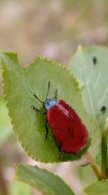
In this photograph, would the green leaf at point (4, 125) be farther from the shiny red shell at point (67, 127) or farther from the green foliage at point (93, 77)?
the shiny red shell at point (67, 127)

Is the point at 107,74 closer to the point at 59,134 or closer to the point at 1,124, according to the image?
the point at 59,134

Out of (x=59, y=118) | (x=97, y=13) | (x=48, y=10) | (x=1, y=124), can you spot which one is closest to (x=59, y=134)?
(x=59, y=118)

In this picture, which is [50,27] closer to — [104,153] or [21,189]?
[21,189]

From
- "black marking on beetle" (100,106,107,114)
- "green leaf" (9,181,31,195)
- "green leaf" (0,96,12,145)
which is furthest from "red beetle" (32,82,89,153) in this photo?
"green leaf" (9,181,31,195)

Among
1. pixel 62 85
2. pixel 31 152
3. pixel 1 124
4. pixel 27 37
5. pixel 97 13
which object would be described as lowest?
pixel 31 152

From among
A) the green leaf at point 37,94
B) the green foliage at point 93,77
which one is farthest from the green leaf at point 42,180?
the green foliage at point 93,77

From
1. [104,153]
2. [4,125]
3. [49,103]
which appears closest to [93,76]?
[49,103]
